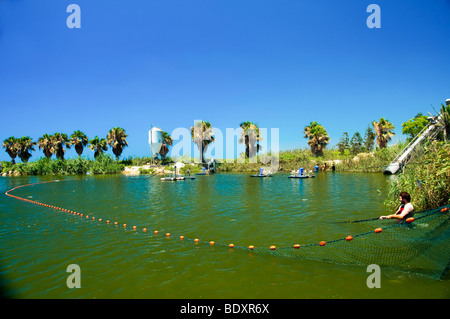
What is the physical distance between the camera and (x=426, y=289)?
18.8 ft

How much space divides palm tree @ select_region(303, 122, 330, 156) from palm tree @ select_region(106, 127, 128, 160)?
1722 inches

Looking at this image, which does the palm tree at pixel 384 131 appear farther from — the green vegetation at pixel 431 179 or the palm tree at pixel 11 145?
the palm tree at pixel 11 145

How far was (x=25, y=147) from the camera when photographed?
68.7 meters

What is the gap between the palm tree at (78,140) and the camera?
6347 centimetres

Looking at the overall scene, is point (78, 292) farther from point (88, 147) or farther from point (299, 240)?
point (88, 147)

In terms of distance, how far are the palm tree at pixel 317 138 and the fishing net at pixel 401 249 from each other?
5494cm

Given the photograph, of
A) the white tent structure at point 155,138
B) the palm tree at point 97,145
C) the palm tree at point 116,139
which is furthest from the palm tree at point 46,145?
the white tent structure at point 155,138

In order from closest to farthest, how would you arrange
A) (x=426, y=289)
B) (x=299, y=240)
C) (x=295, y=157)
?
(x=426, y=289) < (x=299, y=240) < (x=295, y=157)

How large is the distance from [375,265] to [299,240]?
9.19 feet

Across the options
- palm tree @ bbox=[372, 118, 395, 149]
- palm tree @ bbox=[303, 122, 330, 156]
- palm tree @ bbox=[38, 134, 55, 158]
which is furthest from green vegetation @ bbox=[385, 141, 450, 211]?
palm tree @ bbox=[38, 134, 55, 158]

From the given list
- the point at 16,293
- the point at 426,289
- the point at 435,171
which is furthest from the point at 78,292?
the point at 435,171

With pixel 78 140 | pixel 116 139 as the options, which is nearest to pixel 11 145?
pixel 78 140

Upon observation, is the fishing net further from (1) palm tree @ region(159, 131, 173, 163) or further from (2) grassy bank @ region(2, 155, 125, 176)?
(1) palm tree @ region(159, 131, 173, 163)

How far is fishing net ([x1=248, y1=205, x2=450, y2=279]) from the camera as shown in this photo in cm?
618
